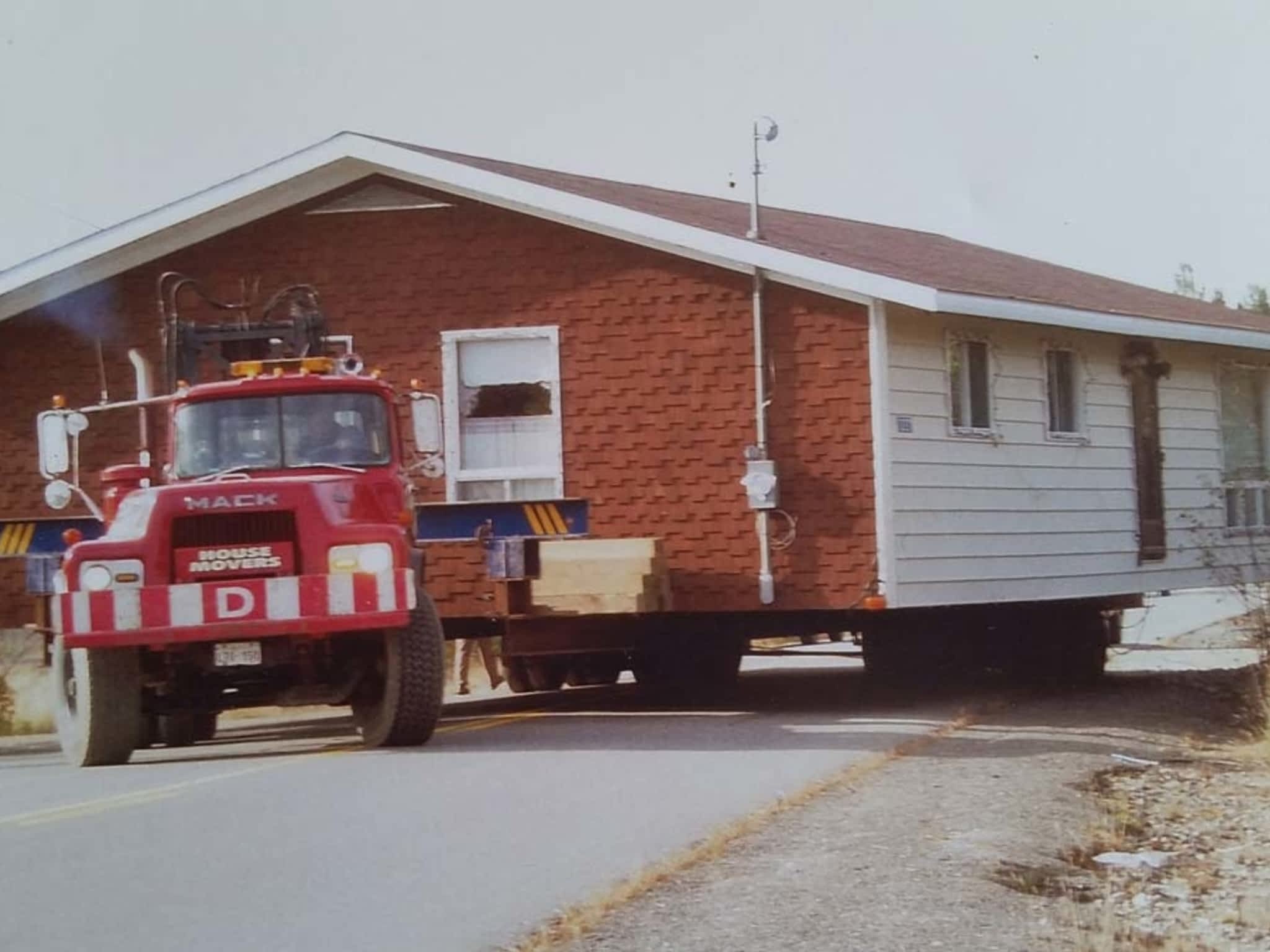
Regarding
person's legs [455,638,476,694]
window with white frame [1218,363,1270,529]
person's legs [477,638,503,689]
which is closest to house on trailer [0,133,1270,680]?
window with white frame [1218,363,1270,529]

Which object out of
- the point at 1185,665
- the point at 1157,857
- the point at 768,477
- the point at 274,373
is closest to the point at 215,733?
the point at 274,373

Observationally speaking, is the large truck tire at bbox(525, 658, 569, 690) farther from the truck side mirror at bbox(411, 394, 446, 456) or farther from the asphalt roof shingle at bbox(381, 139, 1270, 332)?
the truck side mirror at bbox(411, 394, 446, 456)

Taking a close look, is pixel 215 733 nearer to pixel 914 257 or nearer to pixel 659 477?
pixel 659 477

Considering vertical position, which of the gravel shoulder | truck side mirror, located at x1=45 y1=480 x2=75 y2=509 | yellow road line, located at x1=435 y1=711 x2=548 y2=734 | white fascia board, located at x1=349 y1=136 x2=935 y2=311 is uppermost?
white fascia board, located at x1=349 y1=136 x2=935 y2=311

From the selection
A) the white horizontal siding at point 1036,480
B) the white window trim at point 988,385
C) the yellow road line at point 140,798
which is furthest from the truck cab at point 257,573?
the white window trim at point 988,385

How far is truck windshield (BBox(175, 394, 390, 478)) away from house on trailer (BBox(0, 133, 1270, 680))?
2118 millimetres

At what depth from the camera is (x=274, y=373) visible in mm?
13273

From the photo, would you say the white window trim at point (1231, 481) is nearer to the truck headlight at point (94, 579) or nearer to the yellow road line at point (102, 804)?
the truck headlight at point (94, 579)

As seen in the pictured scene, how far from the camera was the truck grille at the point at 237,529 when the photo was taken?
11.9 meters

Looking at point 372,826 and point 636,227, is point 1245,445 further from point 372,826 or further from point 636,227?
point 372,826

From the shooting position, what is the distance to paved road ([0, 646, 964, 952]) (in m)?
7.04

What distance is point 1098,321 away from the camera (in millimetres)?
18719

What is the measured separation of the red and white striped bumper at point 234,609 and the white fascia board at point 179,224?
6.71m

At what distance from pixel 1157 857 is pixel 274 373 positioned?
674 cm
